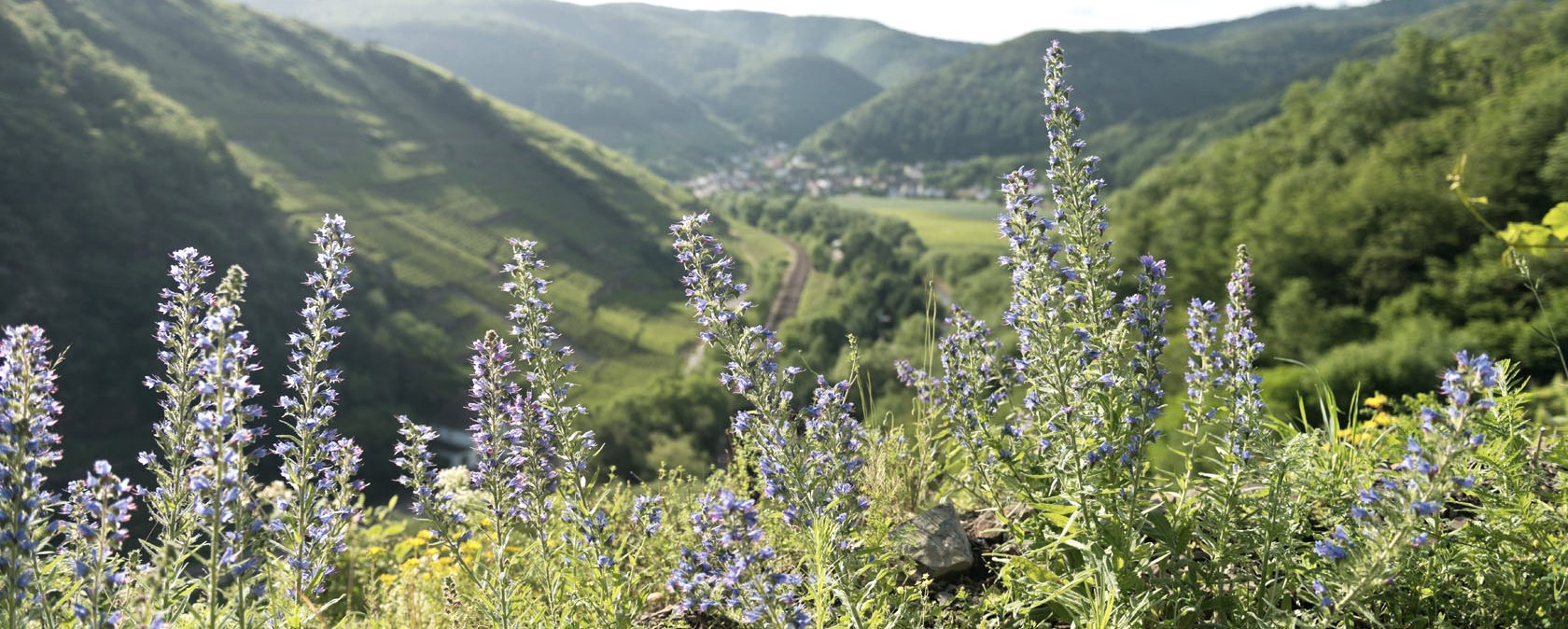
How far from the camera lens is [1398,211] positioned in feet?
151

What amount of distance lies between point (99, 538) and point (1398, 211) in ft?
198

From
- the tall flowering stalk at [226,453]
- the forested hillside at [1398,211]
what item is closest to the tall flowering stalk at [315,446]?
the tall flowering stalk at [226,453]

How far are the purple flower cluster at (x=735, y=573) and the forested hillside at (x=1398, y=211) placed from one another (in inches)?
971

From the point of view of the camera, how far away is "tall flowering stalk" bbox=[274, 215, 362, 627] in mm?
3852

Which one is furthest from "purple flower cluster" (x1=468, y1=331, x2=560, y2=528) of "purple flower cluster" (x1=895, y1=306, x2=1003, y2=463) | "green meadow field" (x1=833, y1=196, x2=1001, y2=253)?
"green meadow field" (x1=833, y1=196, x2=1001, y2=253)

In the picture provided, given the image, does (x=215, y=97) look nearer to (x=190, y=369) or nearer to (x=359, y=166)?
(x=359, y=166)

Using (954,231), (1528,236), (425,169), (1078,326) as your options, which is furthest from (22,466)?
(954,231)

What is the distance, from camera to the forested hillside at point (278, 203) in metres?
95.0

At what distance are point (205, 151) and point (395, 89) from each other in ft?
250

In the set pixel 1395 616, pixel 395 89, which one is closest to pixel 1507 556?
pixel 1395 616

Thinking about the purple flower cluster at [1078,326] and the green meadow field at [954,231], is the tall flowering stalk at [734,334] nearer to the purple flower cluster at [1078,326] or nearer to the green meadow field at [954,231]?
the purple flower cluster at [1078,326]

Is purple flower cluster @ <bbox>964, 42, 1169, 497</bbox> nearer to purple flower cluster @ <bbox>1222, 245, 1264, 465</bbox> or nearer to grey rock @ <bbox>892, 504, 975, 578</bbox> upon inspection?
purple flower cluster @ <bbox>1222, 245, 1264, 465</bbox>

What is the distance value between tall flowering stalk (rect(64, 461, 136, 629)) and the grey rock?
3.93 meters

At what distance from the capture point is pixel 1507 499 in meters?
3.84
